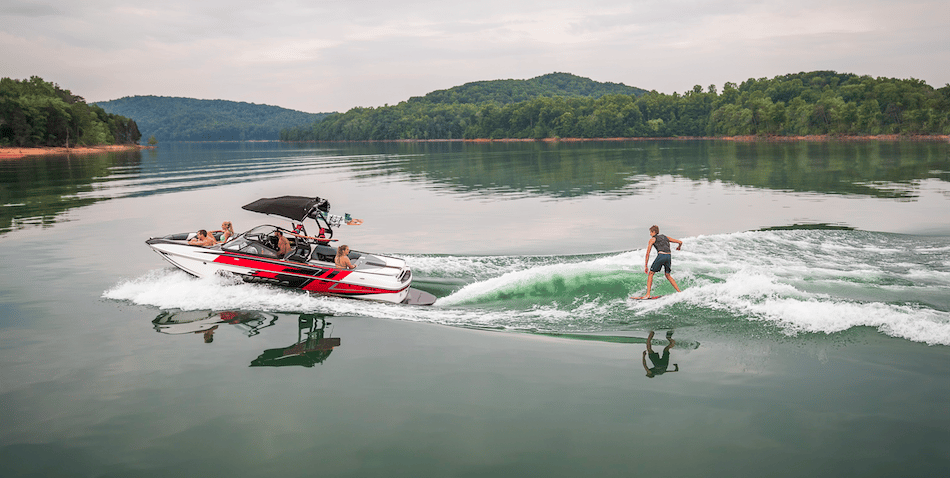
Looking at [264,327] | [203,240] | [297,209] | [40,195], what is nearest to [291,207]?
[297,209]

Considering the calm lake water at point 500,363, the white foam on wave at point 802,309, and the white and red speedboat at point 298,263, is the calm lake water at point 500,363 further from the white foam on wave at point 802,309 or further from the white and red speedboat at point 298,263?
the white and red speedboat at point 298,263

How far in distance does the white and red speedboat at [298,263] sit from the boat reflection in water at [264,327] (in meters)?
1.13

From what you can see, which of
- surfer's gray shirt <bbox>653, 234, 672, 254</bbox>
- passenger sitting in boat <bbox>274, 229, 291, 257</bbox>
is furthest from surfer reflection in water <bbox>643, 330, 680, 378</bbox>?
passenger sitting in boat <bbox>274, 229, 291, 257</bbox>

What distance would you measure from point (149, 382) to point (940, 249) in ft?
76.4

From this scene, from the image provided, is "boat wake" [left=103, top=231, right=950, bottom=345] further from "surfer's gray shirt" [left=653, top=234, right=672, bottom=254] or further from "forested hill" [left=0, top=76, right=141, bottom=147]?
"forested hill" [left=0, top=76, right=141, bottom=147]

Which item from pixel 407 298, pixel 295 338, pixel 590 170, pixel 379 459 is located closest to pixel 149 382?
pixel 295 338

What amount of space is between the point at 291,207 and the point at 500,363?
778 cm

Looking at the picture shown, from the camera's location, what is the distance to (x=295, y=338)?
44.3 feet

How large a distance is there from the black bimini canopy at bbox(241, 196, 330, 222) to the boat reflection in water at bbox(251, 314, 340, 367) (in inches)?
124

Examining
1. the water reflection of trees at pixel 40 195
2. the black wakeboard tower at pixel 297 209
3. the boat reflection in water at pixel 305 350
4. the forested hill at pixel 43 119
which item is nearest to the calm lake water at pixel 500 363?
the boat reflection in water at pixel 305 350

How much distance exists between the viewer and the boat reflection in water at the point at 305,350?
1208 cm

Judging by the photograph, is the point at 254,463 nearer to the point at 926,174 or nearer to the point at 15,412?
the point at 15,412

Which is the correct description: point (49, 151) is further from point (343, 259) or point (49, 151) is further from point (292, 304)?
point (343, 259)

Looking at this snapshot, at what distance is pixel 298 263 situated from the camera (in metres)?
15.8
